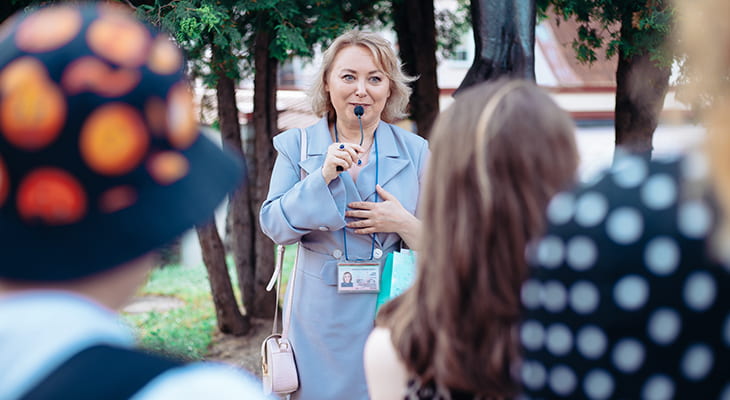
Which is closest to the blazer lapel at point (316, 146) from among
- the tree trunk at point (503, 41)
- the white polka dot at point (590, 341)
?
the tree trunk at point (503, 41)

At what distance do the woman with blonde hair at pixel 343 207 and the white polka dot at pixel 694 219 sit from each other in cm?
153

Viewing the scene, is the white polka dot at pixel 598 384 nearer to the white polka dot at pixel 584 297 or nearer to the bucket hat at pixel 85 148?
the white polka dot at pixel 584 297

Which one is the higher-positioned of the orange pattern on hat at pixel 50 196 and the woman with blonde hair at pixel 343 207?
the orange pattern on hat at pixel 50 196

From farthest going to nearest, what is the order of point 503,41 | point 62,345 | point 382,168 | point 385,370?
point 503,41 < point 382,168 < point 385,370 < point 62,345

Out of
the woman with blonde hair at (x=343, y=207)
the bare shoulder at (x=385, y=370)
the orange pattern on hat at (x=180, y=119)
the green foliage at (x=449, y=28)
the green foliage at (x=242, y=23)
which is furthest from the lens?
the green foliage at (x=449, y=28)

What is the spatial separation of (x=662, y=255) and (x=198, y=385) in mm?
700

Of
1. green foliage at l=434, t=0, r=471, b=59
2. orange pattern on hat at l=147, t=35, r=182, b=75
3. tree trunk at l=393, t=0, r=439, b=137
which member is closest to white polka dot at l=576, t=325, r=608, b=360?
orange pattern on hat at l=147, t=35, r=182, b=75

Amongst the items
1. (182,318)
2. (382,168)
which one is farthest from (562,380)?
(182,318)

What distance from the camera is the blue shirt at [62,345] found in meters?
0.75

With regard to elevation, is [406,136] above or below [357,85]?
below

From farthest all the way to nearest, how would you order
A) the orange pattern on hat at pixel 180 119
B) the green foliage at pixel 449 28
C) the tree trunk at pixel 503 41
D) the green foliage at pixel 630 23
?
the green foliage at pixel 449 28
the green foliage at pixel 630 23
the tree trunk at pixel 503 41
the orange pattern on hat at pixel 180 119

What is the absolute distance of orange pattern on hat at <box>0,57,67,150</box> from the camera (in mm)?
789

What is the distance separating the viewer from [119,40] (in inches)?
34.3

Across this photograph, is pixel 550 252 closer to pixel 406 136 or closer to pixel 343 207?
pixel 343 207
